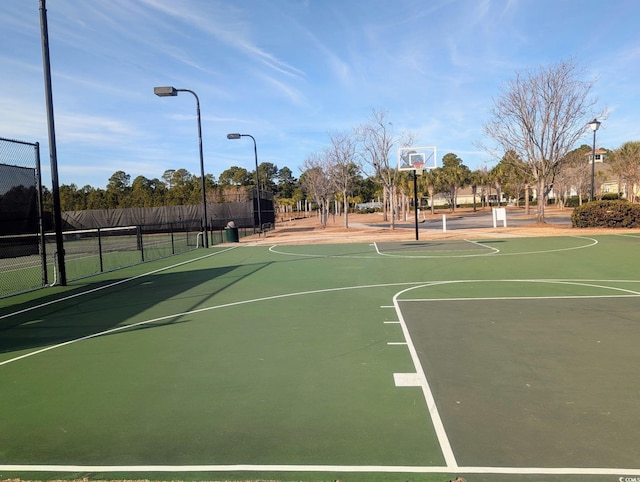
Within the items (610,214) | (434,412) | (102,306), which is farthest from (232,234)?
(434,412)

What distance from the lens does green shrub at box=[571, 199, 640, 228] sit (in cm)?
2569

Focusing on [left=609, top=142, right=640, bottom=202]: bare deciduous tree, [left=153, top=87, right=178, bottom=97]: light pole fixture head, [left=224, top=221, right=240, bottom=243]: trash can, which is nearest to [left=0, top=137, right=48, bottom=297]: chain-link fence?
[left=153, top=87, right=178, bottom=97]: light pole fixture head

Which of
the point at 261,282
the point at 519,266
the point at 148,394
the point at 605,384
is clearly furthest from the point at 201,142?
the point at 605,384

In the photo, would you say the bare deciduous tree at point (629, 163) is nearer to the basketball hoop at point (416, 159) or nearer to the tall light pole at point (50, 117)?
the basketball hoop at point (416, 159)

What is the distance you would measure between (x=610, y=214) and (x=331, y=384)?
27.0 metres

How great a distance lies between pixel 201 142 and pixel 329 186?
70.4 feet

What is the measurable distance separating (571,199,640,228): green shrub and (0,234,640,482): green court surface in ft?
60.6

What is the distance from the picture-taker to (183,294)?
432 inches

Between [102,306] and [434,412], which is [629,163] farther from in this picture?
[434,412]

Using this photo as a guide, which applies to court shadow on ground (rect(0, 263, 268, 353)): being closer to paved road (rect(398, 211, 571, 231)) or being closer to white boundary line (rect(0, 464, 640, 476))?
white boundary line (rect(0, 464, 640, 476))

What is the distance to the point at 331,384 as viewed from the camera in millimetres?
4934

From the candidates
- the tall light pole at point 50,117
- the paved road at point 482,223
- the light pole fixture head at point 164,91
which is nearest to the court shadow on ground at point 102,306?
the tall light pole at point 50,117

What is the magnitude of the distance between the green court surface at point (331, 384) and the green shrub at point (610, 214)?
60.6 ft

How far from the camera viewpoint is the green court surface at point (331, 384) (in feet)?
11.4
